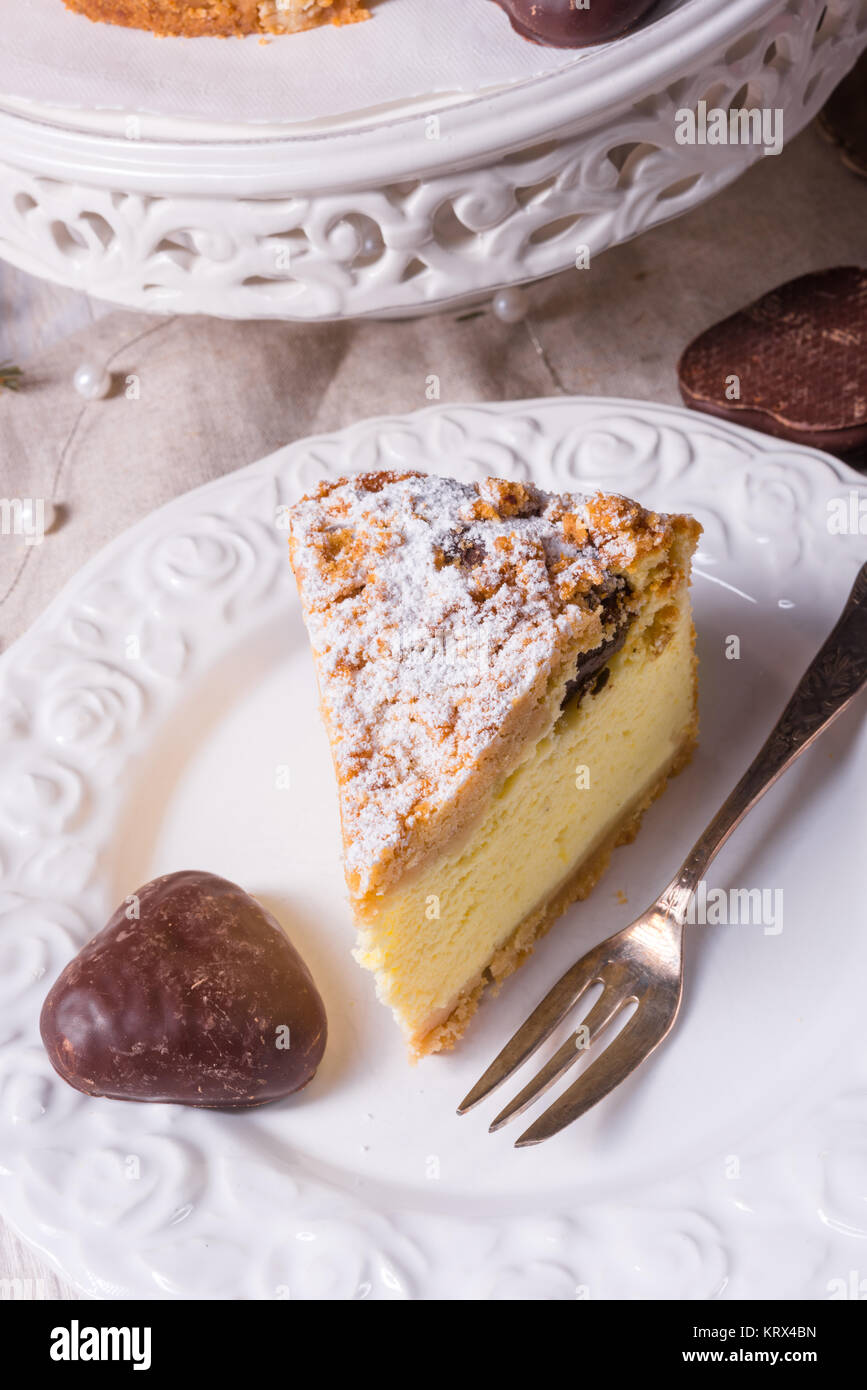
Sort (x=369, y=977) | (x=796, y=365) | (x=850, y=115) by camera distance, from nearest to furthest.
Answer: (x=369, y=977) < (x=796, y=365) < (x=850, y=115)

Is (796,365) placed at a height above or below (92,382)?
below

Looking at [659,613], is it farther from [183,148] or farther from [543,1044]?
[183,148]

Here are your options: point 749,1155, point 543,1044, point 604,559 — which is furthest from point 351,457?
point 749,1155
